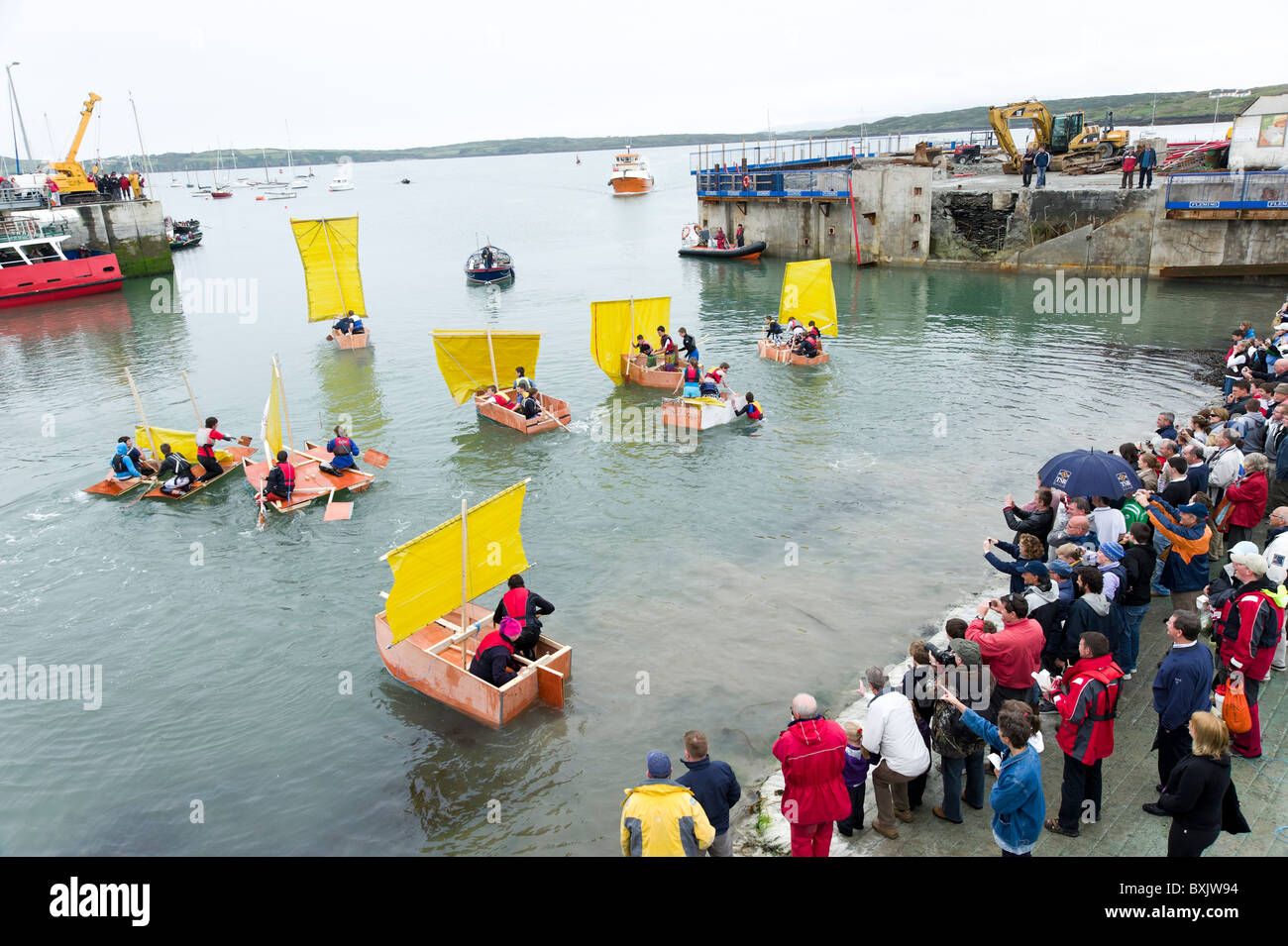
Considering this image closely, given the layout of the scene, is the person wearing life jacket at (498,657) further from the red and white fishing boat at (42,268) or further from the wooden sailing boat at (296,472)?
the red and white fishing boat at (42,268)

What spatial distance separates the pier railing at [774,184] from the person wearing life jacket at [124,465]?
41.0 meters

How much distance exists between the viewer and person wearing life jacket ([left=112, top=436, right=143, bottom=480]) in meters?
20.8

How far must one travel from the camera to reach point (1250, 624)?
28.2ft

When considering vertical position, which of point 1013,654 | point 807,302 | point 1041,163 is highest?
point 1041,163

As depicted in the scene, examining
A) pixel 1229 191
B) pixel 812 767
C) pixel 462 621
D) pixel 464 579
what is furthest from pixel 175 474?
pixel 1229 191

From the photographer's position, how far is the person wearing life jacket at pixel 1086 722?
24.1ft

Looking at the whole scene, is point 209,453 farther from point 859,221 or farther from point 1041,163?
point 1041,163

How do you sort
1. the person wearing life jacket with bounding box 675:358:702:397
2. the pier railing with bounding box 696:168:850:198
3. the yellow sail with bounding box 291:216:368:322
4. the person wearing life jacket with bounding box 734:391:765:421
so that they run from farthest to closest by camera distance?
the pier railing with bounding box 696:168:850:198 < the yellow sail with bounding box 291:216:368:322 < the person wearing life jacket with bounding box 675:358:702:397 < the person wearing life jacket with bounding box 734:391:765:421

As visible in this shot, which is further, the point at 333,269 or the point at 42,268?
the point at 42,268

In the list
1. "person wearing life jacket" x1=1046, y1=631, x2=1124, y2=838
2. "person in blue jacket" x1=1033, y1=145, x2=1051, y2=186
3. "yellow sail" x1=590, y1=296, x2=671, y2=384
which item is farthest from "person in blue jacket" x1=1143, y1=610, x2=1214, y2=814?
"person in blue jacket" x1=1033, y1=145, x2=1051, y2=186

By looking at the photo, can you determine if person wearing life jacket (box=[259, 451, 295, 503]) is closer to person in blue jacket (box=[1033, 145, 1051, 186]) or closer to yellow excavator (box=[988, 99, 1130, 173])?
person in blue jacket (box=[1033, 145, 1051, 186])

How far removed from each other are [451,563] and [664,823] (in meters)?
5.92
